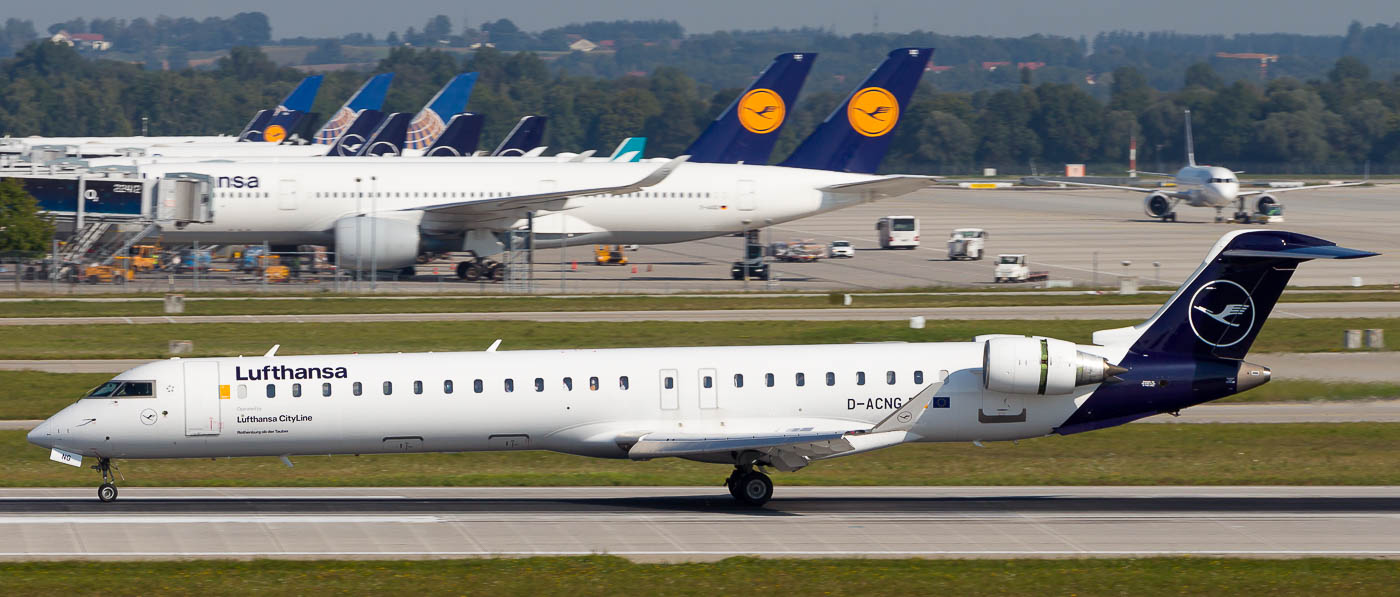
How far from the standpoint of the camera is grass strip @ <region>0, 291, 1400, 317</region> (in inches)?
2445

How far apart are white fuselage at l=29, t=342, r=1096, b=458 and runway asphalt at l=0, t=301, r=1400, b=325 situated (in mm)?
28221

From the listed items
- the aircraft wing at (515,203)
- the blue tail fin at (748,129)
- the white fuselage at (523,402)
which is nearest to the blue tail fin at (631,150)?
the blue tail fin at (748,129)

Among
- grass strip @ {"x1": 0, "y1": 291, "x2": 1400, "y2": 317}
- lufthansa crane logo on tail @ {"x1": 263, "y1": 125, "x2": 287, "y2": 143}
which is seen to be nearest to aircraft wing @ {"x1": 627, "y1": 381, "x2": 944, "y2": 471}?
grass strip @ {"x1": 0, "y1": 291, "x2": 1400, "y2": 317}

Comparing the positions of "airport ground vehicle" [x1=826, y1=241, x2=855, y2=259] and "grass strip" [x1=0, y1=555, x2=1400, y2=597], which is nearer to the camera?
"grass strip" [x1=0, y1=555, x2=1400, y2=597]

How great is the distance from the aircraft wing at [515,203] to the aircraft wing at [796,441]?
40413 millimetres

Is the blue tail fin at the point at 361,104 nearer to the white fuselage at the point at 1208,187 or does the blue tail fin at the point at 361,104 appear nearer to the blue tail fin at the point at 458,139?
the blue tail fin at the point at 458,139

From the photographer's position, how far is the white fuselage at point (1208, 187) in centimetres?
11531

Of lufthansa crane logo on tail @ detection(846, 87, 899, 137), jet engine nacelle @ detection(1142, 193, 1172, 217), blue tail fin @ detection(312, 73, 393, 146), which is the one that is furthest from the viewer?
blue tail fin @ detection(312, 73, 393, 146)

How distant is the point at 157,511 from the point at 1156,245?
79.1 m

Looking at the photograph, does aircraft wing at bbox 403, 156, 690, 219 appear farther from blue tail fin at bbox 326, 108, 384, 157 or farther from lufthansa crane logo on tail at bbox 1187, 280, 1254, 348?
blue tail fin at bbox 326, 108, 384, 157

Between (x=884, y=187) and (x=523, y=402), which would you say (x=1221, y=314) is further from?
(x=884, y=187)

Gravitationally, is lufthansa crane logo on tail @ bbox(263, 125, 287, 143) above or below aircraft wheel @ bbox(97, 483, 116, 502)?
above

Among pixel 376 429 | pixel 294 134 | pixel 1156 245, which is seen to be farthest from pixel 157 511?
pixel 294 134

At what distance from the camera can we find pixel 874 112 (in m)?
78.2
